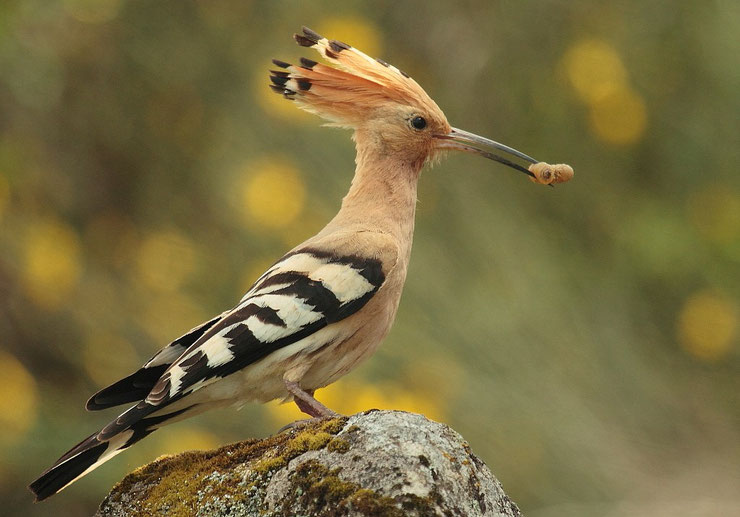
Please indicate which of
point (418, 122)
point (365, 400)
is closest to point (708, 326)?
point (365, 400)

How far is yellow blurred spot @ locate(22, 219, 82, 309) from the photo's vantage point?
4297mm

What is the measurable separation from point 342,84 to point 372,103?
0.10 metres

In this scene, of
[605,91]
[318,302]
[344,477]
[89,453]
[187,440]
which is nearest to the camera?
[344,477]

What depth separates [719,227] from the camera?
4270 mm

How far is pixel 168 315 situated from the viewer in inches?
160

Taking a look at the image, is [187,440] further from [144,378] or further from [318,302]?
[318,302]

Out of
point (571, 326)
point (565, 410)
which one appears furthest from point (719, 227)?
point (565, 410)

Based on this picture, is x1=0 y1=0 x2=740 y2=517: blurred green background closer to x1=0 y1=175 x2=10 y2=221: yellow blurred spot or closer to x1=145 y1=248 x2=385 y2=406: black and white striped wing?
x1=0 y1=175 x2=10 y2=221: yellow blurred spot

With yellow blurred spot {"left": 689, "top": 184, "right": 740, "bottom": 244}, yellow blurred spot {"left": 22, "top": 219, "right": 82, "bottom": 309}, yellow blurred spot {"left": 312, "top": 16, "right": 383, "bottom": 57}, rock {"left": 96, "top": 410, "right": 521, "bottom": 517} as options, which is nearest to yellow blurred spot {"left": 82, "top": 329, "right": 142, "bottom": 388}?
yellow blurred spot {"left": 22, "top": 219, "right": 82, "bottom": 309}

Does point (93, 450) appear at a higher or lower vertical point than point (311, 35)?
lower

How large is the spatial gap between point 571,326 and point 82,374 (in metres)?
1.98

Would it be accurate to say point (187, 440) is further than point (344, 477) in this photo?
Yes

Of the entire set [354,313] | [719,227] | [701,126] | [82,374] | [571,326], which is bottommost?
[354,313]

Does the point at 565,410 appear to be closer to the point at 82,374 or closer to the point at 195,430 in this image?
the point at 195,430
